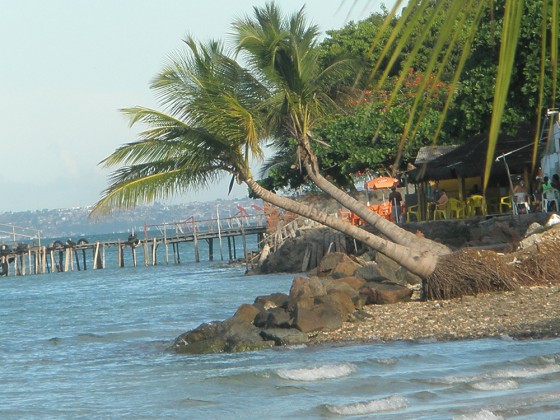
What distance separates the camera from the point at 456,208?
1162 inches

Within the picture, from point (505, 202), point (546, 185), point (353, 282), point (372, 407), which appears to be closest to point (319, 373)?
point (372, 407)

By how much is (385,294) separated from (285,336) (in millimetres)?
3164

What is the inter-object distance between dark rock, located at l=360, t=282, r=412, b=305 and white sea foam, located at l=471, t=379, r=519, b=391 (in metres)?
7.46

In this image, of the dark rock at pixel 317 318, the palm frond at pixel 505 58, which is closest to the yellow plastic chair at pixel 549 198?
the dark rock at pixel 317 318

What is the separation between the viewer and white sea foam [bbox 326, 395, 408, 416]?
10.2m

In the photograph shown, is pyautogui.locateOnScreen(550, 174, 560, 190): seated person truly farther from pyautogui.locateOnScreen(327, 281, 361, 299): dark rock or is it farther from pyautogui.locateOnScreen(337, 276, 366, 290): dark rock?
pyautogui.locateOnScreen(327, 281, 361, 299): dark rock

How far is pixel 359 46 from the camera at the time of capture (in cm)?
4475

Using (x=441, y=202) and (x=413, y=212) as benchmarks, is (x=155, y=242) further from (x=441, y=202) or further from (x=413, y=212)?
(x=441, y=202)

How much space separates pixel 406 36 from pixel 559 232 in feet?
54.7

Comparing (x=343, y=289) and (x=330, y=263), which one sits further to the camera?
(x=330, y=263)

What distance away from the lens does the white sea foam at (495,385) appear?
34.7ft

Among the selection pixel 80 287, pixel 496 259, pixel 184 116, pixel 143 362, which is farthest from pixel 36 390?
pixel 80 287

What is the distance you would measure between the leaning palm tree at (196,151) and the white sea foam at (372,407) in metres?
6.33

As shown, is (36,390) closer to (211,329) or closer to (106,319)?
(211,329)
